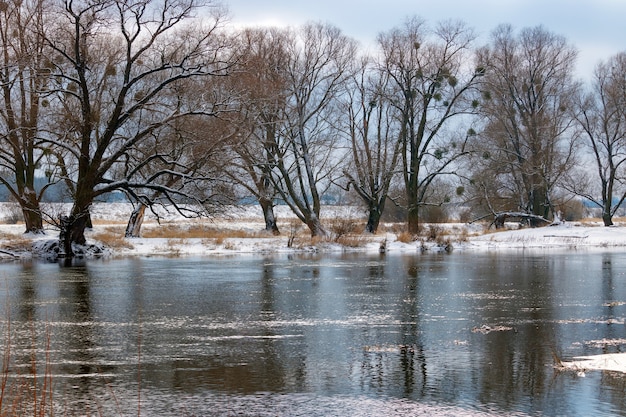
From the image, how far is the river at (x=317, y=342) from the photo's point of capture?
25.2 feet

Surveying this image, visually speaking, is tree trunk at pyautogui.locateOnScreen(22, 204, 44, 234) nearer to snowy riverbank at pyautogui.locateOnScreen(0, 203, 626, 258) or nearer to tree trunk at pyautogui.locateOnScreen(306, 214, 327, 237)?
snowy riverbank at pyautogui.locateOnScreen(0, 203, 626, 258)

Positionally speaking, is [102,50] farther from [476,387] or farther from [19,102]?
[476,387]

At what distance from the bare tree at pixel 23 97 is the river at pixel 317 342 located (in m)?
12.1

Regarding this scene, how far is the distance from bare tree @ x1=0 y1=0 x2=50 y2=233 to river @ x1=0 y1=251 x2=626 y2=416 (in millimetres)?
12073

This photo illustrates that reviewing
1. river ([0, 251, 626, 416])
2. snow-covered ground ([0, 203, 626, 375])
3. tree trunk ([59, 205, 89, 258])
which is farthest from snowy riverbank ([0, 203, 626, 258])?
river ([0, 251, 626, 416])

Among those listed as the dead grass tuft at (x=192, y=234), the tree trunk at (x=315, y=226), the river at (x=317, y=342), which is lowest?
the river at (x=317, y=342)

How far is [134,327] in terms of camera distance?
1262cm

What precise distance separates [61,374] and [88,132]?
74.8 ft

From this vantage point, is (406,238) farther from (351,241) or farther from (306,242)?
(306,242)

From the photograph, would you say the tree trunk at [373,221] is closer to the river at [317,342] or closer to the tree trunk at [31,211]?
the tree trunk at [31,211]

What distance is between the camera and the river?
302 inches

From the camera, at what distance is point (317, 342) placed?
11.1 m

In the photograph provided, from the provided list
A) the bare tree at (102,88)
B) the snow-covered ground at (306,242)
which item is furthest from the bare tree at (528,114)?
the bare tree at (102,88)

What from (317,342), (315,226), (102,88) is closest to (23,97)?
(102,88)
